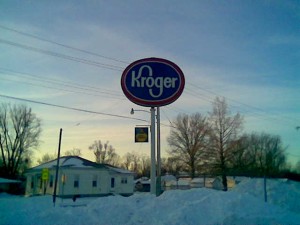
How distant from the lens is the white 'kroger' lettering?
15312mm

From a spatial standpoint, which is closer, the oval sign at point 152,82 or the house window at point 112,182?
the oval sign at point 152,82

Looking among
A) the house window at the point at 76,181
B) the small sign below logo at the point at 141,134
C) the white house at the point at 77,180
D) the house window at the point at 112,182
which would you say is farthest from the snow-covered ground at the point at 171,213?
the house window at the point at 112,182

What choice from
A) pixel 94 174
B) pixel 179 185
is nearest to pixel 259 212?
pixel 94 174

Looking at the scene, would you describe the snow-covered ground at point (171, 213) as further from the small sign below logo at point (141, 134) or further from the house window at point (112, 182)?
the house window at point (112, 182)

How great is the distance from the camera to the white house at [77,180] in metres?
40.7

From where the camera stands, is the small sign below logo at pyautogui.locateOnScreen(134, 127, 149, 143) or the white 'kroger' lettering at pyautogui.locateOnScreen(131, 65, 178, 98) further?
the small sign below logo at pyautogui.locateOnScreen(134, 127, 149, 143)

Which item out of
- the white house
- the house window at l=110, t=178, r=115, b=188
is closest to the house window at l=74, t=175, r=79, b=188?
the white house

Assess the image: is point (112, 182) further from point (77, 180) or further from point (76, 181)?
point (76, 181)

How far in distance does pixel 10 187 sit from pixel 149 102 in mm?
47965

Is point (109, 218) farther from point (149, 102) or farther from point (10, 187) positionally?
point (10, 187)

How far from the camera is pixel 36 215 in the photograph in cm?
1137

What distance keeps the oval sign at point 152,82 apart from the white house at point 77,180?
1089 inches

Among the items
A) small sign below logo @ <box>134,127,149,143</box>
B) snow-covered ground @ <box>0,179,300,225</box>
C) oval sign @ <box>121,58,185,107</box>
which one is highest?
oval sign @ <box>121,58,185,107</box>

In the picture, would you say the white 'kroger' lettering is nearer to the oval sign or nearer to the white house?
the oval sign
